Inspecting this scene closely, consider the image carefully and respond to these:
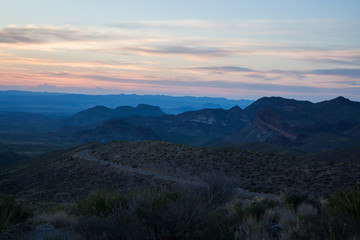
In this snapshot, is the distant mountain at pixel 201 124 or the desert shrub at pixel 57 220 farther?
the distant mountain at pixel 201 124

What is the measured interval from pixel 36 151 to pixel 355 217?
105 m

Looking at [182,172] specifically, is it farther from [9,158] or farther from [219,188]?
[9,158]

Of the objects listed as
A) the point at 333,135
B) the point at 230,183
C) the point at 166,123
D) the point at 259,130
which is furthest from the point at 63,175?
the point at 166,123

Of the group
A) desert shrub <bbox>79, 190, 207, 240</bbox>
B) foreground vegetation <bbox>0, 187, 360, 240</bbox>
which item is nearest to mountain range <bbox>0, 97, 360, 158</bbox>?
foreground vegetation <bbox>0, 187, 360, 240</bbox>

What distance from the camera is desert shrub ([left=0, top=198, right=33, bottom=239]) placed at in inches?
265

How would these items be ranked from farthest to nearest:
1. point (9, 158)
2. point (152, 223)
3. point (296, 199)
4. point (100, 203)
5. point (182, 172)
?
point (9, 158)
point (182, 172)
point (296, 199)
point (100, 203)
point (152, 223)

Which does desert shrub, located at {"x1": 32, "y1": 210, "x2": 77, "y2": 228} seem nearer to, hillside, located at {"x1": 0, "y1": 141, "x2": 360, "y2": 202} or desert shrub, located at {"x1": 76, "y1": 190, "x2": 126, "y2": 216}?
desert shrub, located at {"x1": 76, "y1": 190, "x2": 126, "y2": 216}

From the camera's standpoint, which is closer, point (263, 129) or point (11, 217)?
point (11, 217)

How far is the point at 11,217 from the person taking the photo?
7.77 metres

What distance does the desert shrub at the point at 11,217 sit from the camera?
265 inches

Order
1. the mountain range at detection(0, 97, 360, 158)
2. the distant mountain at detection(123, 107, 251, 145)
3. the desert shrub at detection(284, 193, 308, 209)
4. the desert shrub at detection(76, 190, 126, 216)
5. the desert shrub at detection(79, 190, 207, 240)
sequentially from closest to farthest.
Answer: the desert shrub at detection(79, 190, 207, 240) → the desert shrub at detection(76, 190, 126, 216) → the desert shrub at detection(284, 193, 308, 209) → the mountain range at detection(0, 97, 360, 158) → the distant mountain at detection(123, 107, 251, 145)

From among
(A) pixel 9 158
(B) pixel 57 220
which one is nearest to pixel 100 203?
(B) pixel 57 220

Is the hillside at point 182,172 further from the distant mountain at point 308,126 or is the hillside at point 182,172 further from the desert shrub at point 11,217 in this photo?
the distant mountain at point 308,126

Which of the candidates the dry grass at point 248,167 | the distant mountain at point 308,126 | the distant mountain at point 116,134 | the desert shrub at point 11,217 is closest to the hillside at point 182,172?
the dry grass at point 248,167
